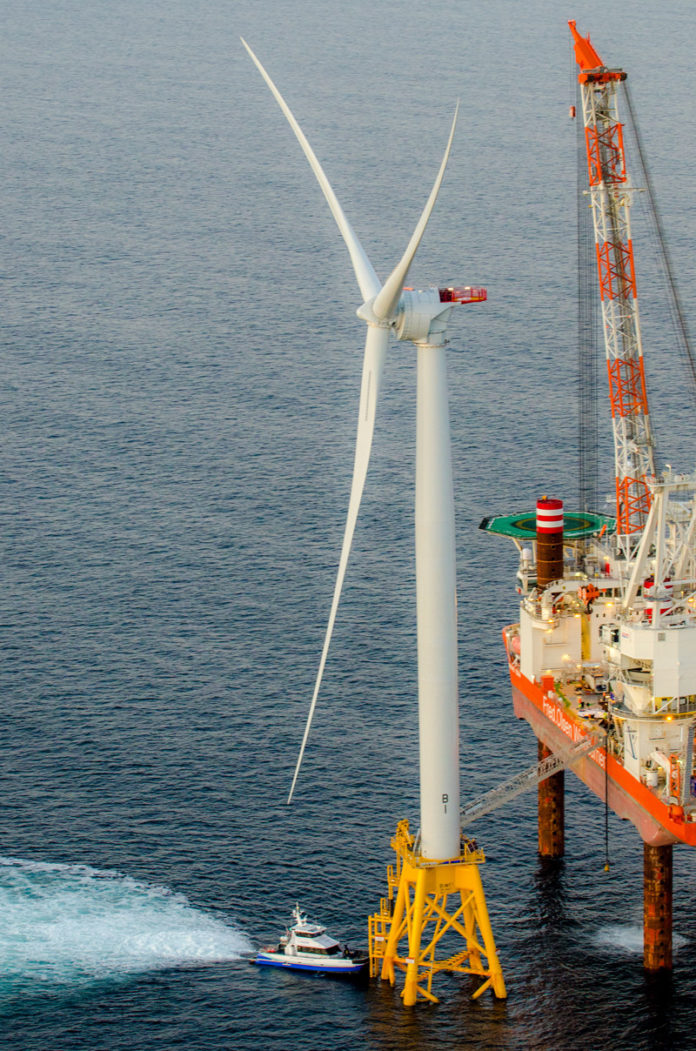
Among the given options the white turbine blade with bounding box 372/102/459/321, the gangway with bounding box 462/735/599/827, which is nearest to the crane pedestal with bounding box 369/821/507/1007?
the gangway with bounding box 462/735/599/827

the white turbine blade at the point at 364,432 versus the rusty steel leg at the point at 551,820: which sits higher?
the white turbine blade at the point at 364,432

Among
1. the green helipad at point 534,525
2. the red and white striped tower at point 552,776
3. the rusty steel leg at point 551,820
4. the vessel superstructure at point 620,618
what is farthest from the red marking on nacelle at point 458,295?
the rusty steel leg at point 551,820

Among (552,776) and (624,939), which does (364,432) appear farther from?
(624,939)

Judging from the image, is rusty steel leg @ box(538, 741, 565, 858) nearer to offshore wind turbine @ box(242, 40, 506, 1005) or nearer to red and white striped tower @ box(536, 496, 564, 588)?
offshore wind turbine @ box(242, 40, 506, 1005)

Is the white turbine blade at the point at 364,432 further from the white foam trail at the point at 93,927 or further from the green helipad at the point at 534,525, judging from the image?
the green helipad at the point at 534,525

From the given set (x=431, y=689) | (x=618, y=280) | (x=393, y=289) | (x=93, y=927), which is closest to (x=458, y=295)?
(x=393, y=289)

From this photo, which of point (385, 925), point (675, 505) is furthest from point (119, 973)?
point (675, 505)
